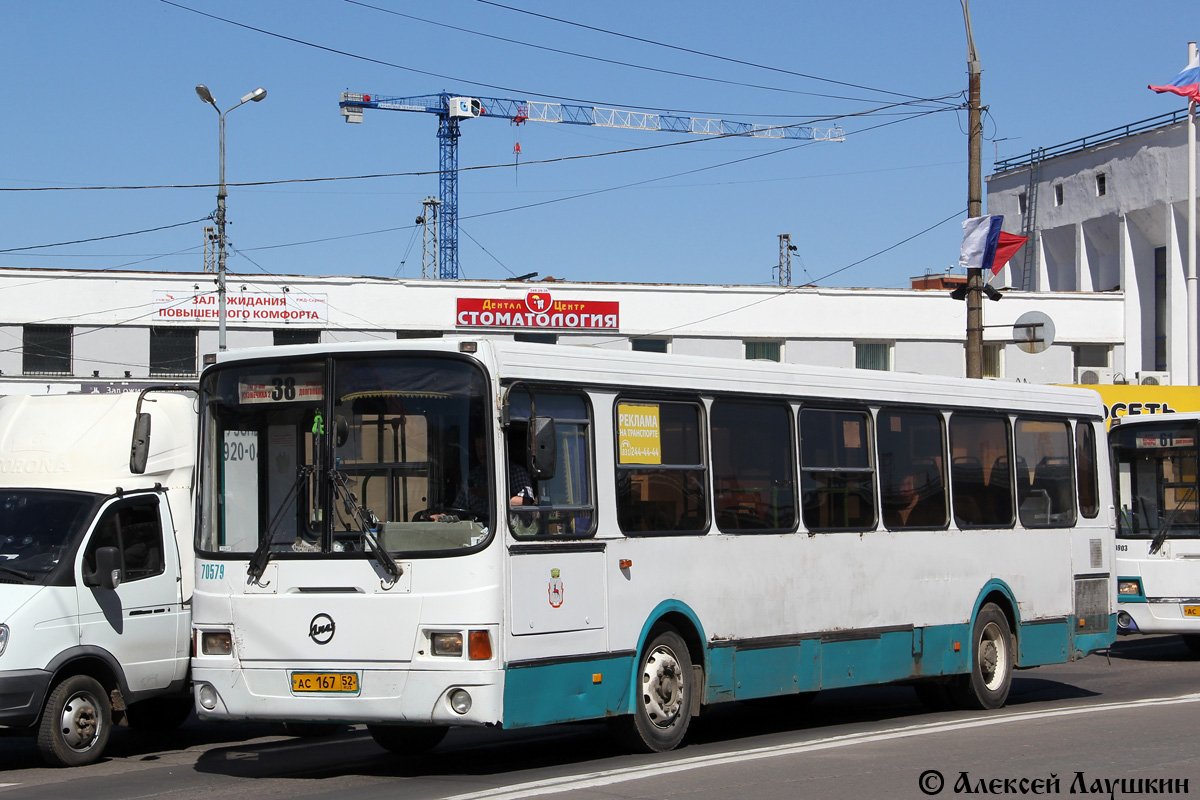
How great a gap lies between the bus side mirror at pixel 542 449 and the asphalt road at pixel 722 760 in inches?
74.0

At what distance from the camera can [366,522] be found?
29.0 ft

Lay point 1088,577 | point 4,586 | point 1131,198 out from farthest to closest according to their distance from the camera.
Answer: point 1131,198 < point 1088,577 < point 4,586

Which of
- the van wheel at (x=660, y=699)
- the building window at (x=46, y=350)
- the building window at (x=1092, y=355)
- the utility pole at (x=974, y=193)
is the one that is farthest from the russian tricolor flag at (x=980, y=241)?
the building window at (x=1092, y=355)

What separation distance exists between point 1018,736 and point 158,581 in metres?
6.78

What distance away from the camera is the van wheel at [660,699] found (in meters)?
9.66

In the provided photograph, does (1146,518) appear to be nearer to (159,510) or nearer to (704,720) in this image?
(704,720)

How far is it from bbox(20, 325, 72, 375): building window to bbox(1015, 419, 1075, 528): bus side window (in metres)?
33.2

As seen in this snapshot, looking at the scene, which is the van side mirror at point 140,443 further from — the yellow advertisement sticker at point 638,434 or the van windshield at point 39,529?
the yellow advertisement sticker at point 638,434

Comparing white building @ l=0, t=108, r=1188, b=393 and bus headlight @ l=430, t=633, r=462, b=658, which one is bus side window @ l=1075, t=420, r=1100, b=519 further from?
white building @ l=0, t=108, r=1188, b=393

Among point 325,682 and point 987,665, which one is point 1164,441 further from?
point 325,682

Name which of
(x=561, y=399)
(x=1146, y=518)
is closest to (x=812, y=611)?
(x=561, y=399)

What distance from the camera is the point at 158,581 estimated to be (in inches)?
434

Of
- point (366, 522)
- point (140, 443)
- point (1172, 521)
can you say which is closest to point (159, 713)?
point (140, 443)

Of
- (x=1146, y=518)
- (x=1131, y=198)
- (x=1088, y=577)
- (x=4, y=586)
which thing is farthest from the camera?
(x=1131, y=198)
